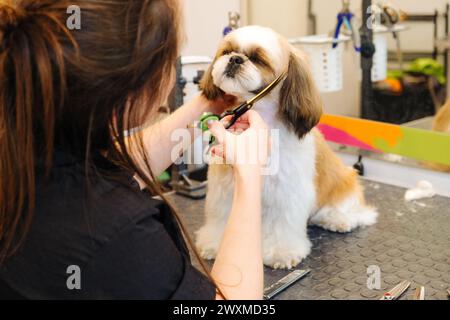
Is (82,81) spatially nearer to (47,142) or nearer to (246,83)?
(47,142)

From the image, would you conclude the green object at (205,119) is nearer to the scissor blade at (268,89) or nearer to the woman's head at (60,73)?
the scissor blade at (268,89)

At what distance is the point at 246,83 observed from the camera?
1.25 metres

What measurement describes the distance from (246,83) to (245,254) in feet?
1.64

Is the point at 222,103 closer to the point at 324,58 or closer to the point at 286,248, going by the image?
the point at 286,248

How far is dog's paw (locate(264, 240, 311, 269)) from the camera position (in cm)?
134

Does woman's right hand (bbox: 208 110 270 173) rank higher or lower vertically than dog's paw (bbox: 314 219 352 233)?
higher

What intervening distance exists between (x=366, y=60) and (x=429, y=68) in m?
0.25

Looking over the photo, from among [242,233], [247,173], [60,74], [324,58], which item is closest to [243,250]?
[242,233]

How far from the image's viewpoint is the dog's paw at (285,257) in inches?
52.7

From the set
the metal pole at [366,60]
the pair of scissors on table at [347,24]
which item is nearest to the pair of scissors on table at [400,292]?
the metal pole at [366,60]

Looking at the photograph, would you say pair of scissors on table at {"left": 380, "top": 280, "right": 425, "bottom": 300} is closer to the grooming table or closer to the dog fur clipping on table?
the grooming table

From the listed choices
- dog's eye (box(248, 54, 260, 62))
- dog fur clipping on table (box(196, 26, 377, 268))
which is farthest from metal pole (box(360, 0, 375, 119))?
dog's eye (box(248, 54, 260, 62))

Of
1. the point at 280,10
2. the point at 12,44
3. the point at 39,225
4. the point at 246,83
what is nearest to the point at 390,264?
the point at 246,83

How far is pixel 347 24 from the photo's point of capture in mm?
2070
